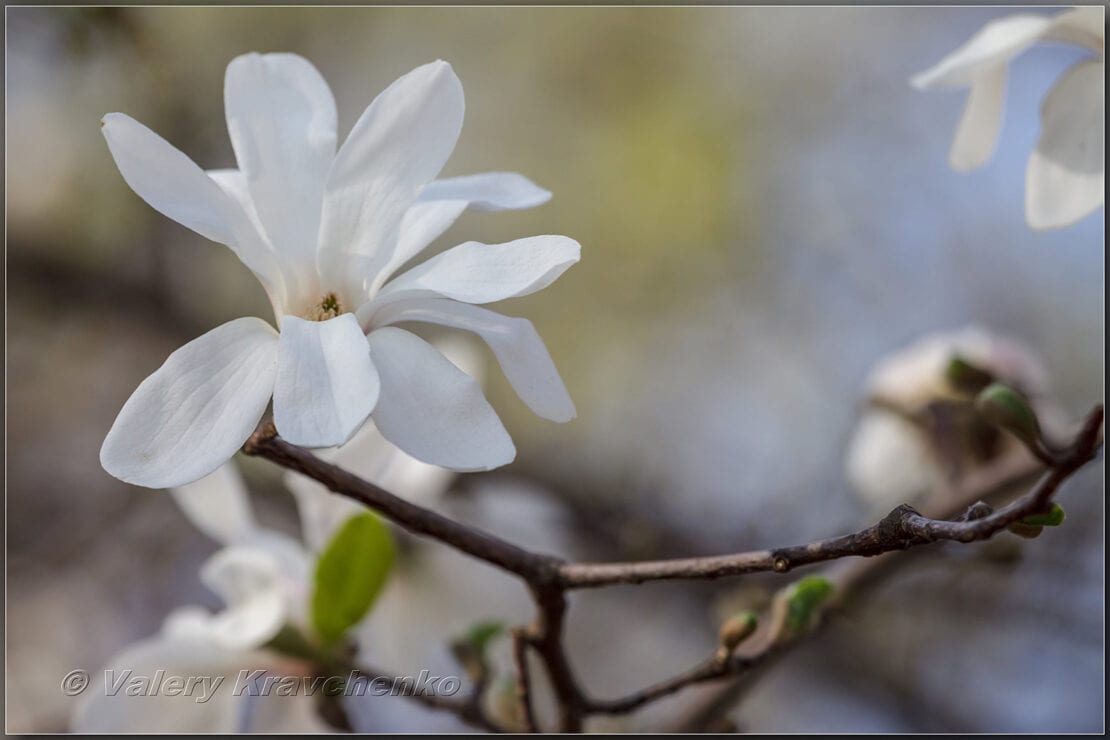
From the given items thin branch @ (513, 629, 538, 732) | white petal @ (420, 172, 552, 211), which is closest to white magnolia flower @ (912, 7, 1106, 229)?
white petal @ (420, 172, 552, 211)

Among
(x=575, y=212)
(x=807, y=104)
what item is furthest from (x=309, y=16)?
(x=807, y=104)

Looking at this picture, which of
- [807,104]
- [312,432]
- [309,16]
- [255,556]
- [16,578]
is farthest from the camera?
[807,104]

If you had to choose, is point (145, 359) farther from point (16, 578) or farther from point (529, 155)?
point (529, 155)

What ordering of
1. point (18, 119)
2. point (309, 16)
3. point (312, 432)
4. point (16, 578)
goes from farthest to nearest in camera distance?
point (309, 16)
point (18, 119)
point (16, 578)
point (312, 432)

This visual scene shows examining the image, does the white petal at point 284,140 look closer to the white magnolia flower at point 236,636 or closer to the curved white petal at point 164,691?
the white magnolia flower at point 236,636

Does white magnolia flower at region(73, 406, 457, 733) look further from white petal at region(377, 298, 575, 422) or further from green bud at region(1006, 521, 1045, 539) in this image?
green bud at region(1006, 521, 1045, 539)

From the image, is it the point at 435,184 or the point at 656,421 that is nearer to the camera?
the point at 435,184

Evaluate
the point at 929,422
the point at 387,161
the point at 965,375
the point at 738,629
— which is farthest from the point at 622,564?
the point at 929,422
